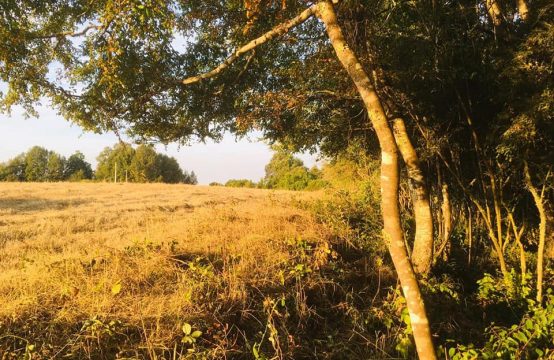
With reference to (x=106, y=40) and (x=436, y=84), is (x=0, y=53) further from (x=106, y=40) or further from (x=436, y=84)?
(x=436, y=84)

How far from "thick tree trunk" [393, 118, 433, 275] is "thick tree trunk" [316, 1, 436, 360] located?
2.50 m

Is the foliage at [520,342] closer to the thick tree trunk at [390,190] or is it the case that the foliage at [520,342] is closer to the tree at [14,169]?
the thick tree trunk at [390,190]

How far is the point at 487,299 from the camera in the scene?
6766mm

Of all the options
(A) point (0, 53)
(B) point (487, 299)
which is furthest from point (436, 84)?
(A) point (0, 53)

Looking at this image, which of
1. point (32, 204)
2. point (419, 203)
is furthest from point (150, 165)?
point (419, 203)

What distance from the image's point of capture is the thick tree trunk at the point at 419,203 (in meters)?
6.73

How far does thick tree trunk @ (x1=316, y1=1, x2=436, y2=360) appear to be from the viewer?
4062 millimetres

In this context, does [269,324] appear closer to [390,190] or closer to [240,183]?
[390,190]

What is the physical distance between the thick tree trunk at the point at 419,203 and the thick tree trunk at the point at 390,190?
2.50 metres

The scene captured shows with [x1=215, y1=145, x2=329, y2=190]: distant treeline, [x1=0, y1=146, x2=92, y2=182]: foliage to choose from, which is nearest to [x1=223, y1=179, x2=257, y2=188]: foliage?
[x1=215, y1=145, x2=329, y2=190]: distant treeline

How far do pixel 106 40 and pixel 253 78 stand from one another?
3.71 m

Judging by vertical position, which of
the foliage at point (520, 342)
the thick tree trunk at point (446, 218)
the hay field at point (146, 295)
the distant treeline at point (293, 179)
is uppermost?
the distant treeline at point (293, 179)

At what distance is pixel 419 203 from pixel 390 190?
10.3ft

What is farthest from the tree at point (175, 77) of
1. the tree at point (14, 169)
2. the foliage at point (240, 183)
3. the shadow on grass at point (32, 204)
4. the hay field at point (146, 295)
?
the tree at point (14, 169)
